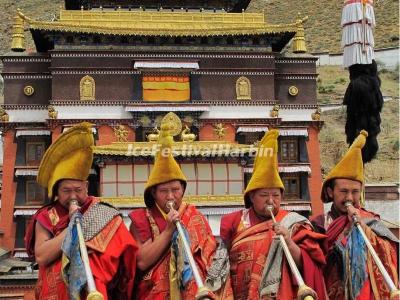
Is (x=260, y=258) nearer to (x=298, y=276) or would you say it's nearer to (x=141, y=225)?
(x=298, y=276)

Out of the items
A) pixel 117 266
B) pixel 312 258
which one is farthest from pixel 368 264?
pixel 117 266

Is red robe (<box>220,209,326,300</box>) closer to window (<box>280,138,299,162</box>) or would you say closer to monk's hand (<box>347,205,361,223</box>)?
monk's hand (<box>347,205,361,223</box>)

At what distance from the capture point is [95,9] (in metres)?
27.2

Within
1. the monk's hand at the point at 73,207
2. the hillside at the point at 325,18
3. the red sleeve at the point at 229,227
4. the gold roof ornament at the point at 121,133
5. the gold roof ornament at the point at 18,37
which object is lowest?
the red sleeve at the point at 229,227

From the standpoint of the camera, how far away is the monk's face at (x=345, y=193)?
5.97 m

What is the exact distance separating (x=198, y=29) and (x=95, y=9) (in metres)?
5.13

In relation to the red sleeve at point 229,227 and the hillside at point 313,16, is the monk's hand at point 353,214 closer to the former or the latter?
the red sleeve at point 229,227

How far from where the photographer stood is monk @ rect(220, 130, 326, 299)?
5402mm

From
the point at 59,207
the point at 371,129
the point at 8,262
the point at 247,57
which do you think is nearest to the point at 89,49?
the point at 247,57

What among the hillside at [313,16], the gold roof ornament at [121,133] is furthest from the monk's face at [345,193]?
the hillside at [313,16]

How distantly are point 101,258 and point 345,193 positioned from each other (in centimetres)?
230

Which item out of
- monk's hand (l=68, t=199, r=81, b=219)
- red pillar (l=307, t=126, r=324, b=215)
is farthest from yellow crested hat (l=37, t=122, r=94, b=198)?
red pillar (l=307, t=126, r=324, b=215)

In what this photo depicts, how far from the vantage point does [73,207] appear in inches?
207

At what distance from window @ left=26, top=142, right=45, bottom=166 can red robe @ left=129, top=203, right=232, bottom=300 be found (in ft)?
64.8
